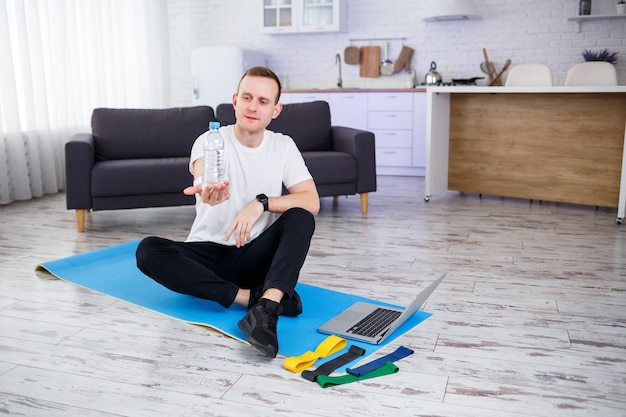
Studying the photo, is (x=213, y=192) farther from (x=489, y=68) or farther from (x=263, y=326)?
(x=489, y=68)

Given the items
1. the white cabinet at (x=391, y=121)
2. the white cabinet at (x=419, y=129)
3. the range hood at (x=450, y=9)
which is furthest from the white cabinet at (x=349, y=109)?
the range hood at (x=450, y=9)

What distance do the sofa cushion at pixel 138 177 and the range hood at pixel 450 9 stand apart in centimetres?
342

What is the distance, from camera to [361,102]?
662 cm

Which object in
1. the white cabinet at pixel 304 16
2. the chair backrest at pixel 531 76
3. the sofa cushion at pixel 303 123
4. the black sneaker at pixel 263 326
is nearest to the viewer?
the black sneaker at pixel 263 326

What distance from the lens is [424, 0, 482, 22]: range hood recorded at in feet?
20.7

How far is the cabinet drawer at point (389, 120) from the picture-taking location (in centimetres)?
646

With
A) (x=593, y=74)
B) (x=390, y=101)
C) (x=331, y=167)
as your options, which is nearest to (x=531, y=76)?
(x=593, y=74)

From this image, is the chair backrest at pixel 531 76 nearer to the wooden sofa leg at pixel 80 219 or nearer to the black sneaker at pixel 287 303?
the wooden sofa leg at pixel 80 219

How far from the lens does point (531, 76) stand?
5367mm

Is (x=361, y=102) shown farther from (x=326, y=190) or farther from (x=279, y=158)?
(x=279, y=158)

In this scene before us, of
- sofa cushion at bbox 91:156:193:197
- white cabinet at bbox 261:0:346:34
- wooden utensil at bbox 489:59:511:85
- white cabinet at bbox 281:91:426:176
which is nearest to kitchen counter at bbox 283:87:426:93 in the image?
white cabinet at bbox 281:91:426:176

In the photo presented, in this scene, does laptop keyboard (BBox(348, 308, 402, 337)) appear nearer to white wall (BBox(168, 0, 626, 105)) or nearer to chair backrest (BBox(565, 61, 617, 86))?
chair backrest (BBox(565, 61, 617, 86))

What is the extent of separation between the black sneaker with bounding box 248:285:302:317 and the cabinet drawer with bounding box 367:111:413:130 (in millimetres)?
4313

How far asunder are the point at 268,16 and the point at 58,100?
2.62 metres
